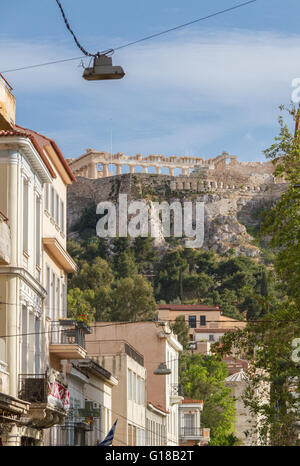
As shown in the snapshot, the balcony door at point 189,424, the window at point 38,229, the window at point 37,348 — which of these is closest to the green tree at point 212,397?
the balcony door at point 189,424

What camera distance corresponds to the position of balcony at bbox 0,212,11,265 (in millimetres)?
28281

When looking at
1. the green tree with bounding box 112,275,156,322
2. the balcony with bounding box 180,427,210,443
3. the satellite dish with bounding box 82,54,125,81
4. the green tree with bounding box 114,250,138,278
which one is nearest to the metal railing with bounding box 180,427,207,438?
the balcony with bounding box 180,427,210,443

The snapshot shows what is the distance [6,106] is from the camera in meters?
34.1

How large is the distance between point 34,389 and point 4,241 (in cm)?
436

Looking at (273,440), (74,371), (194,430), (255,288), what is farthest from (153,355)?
(255,288)

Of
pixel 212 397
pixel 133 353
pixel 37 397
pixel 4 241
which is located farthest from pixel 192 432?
pixel 4 241

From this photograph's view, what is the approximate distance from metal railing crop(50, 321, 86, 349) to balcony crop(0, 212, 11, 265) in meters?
7.17

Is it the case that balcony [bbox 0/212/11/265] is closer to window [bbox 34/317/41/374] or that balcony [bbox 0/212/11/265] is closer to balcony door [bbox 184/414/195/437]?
window [bbox 34/317/41/374]

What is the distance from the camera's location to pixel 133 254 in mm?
189500

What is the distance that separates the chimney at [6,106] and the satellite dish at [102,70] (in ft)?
39.6

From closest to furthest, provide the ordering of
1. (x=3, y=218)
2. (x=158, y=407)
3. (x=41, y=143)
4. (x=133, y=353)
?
(x=3, y=218), (x=41, y=143), (x=133, y=353), (x=158, y=407)

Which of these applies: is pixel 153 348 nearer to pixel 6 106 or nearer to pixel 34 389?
pixel 6 106
